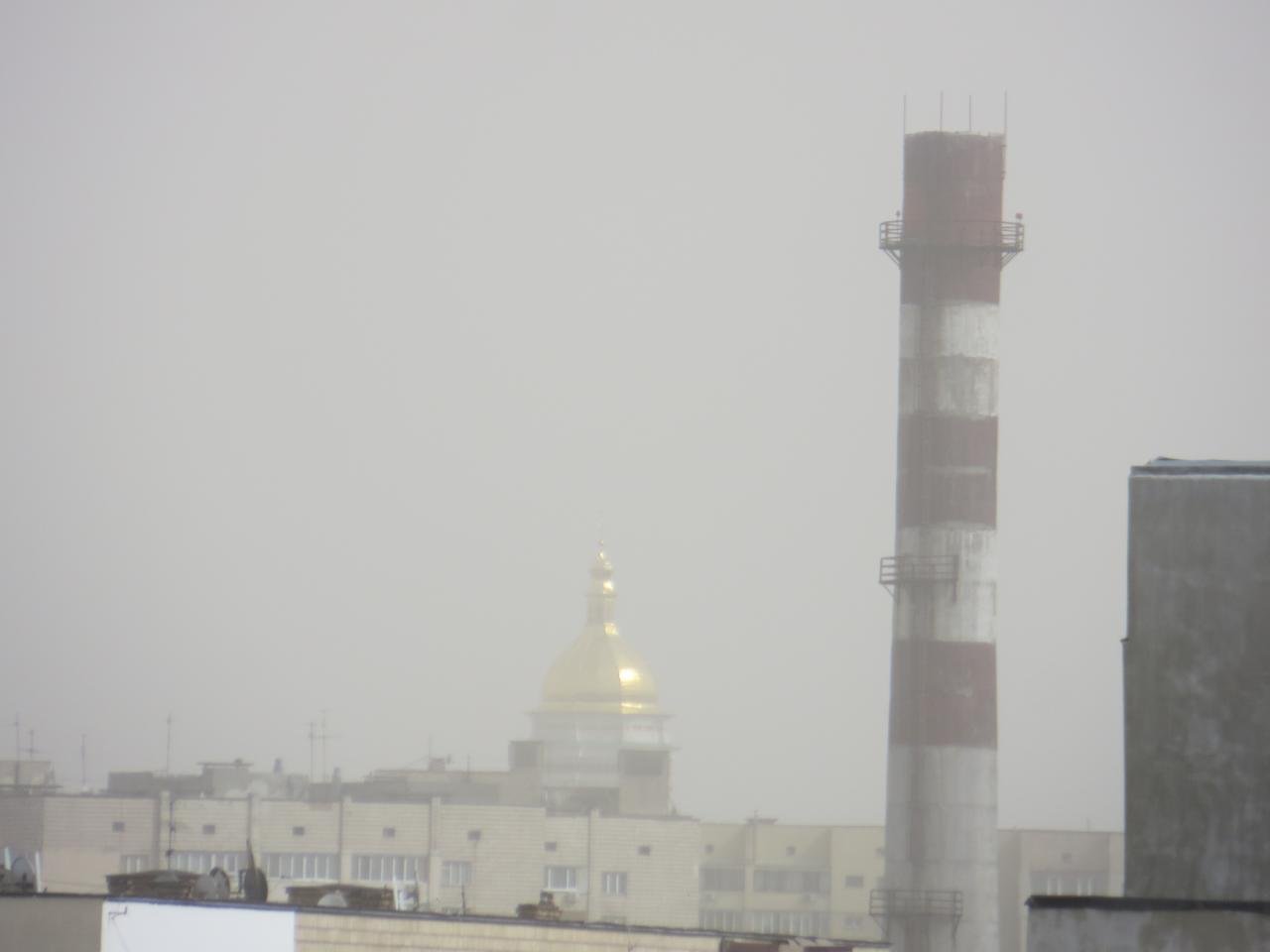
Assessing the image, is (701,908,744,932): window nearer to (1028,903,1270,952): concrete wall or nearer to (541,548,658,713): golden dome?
(541,548,658,713): golden dome

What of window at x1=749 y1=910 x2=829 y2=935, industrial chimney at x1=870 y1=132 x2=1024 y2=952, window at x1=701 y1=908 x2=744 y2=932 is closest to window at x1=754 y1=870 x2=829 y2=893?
window at x1=749 y1=910 x2=829 y2=935

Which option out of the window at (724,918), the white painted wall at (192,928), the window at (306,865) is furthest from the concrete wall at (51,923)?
the window at (724,918)

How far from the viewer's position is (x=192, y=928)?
92.9 ft

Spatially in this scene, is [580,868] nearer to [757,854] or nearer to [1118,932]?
[757,854]

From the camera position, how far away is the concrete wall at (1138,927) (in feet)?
55.4

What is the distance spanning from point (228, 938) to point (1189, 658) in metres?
13.2

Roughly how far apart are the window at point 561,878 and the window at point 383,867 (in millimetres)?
4405

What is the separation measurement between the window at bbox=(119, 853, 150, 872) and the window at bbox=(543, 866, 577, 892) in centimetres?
1355

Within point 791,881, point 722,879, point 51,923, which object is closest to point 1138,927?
point 51,923

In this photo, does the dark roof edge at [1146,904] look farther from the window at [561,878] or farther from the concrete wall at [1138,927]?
the window at [561,878]

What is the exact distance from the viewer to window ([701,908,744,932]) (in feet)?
336

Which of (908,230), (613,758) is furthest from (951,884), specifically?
(613,758)

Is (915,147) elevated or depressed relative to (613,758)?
elevated

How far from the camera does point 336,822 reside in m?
95.6
